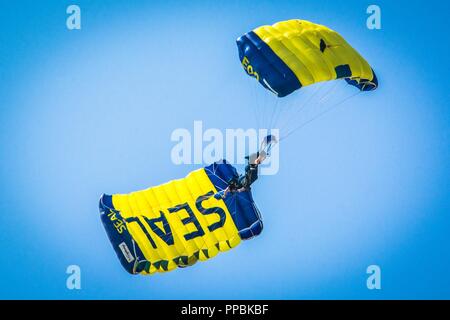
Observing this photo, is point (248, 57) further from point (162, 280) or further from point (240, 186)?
point (162, 280)

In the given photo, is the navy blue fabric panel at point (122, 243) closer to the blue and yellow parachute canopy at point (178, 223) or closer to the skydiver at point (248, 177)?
the blue and yellow parachute canopy at point (178, 223)

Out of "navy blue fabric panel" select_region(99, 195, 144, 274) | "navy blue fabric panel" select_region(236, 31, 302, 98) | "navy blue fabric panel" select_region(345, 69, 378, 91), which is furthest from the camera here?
"navy blue fabric panel" select_region(345, 69, 378, 91)

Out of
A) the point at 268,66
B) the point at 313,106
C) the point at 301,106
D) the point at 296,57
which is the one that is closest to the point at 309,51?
the point at 296,57

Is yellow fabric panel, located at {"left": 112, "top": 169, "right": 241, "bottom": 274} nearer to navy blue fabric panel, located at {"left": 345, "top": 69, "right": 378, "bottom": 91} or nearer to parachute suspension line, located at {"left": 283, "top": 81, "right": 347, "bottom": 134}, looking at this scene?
parachute suspension line, located at {"left": 283, "top": 81, "right": 347, "bottom": 134}

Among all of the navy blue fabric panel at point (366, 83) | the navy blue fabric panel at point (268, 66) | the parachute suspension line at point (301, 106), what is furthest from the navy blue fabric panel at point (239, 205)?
the navy blue fabric panel at point (366, 83)

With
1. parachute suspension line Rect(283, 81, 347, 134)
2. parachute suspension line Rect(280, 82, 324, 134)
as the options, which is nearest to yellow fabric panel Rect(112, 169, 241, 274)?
parachute suspension line Rect(280, 82, 324, 134)
